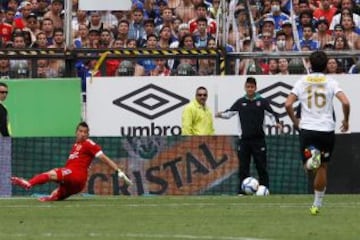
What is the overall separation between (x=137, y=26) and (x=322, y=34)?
11.2ft

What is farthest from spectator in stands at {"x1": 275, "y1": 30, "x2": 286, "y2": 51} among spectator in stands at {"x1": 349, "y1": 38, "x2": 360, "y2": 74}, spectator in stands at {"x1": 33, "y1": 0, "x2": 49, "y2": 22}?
spectator in stands at {"x1": 33, "y1": 0, "x2": 49, "y2": 22}

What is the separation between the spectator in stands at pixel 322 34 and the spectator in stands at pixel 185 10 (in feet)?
7.61

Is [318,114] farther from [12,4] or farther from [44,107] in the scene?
[12,4]

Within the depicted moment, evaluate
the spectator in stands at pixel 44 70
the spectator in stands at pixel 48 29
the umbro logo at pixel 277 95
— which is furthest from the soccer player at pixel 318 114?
the spectator in stands at pixel 48 29

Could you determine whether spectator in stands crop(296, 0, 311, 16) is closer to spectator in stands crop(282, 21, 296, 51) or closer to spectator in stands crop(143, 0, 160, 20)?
spectator in stands crop(282, 21, 296, 51)

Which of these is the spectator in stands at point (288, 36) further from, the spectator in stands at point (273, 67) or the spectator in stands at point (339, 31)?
the spectator in stands at point (339, 31)

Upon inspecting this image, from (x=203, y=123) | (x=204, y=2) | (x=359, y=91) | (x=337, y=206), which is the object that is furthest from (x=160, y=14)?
(x=337, y=206)

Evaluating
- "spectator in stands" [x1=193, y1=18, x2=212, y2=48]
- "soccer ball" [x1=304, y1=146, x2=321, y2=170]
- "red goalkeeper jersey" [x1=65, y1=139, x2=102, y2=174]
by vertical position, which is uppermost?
"spectator in stands" [x1=193, y1=18, x2=212, y2=48]

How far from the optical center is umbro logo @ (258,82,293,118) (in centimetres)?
2261

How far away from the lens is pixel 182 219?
1441 centimetres

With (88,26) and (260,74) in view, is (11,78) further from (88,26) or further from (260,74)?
(260,74)

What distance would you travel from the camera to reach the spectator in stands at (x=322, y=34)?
75.0 feet

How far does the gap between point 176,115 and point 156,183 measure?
4.42 ft

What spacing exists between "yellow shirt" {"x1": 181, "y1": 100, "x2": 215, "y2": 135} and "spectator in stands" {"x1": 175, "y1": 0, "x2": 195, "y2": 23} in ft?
6.22
